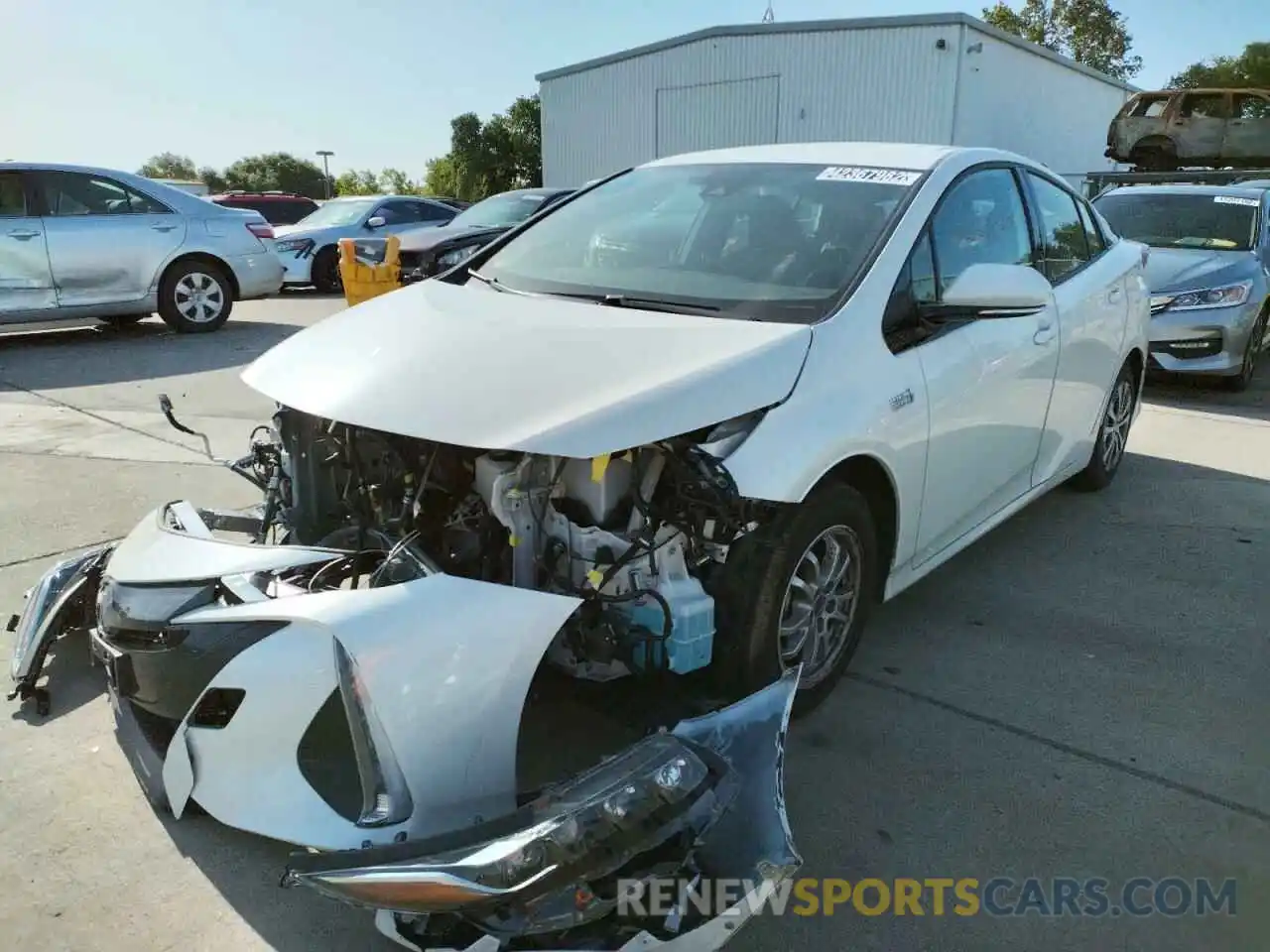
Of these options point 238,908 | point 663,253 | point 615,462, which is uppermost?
point 663,253

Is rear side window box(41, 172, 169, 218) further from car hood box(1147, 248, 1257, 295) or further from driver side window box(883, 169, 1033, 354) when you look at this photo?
car hood box(1147, 248, 1257, 295)

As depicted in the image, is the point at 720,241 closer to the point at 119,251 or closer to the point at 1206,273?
the point at 1206,273

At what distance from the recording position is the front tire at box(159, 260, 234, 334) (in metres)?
9.88

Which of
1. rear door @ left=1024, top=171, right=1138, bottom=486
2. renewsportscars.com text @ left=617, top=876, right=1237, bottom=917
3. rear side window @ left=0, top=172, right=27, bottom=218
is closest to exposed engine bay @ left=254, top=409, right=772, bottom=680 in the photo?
renewsportscars.com text @ left=617, top=876, right=1237, bottom=917

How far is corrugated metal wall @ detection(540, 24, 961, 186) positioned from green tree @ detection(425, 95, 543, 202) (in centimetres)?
1468

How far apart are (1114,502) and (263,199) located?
1869cm

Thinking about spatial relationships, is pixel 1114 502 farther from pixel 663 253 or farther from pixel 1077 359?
pixel 663 253

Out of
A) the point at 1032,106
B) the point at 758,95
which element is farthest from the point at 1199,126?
the point at 758,95

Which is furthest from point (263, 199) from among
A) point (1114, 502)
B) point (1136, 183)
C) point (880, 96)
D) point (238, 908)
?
point (238, 908)

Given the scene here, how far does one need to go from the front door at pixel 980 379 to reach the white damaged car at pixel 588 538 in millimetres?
18

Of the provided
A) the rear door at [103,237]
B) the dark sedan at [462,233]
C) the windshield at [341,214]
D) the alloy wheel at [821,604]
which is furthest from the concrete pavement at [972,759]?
the windshield at [341,214]

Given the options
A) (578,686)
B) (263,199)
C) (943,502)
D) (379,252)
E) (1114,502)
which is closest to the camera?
(578,686)

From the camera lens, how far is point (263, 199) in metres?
20.1

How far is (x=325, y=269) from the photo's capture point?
14539 millimetres
